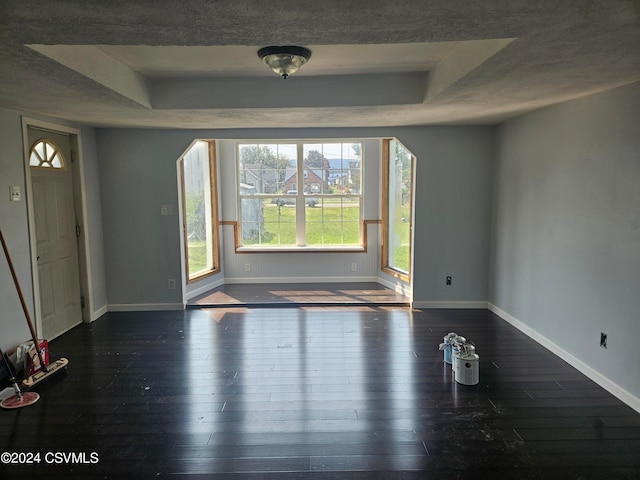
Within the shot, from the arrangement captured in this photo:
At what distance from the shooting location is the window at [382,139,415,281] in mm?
5984

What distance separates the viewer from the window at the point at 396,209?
19.6 ft

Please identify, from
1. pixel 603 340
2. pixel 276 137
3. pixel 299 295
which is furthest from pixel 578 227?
pixel 299 295

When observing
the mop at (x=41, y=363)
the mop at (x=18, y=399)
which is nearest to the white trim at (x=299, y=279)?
the mop at (x=41, y=363)

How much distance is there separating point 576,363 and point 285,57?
3296 millimetres

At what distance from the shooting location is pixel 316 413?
286 centimetres

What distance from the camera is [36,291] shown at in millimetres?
3928

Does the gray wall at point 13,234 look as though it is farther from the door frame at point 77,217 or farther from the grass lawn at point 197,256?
the grass lawn at point 197,256

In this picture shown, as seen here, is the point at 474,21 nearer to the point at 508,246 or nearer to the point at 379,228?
the point at 508,246

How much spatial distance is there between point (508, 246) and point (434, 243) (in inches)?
32.8

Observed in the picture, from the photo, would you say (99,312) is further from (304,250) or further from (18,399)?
(304,250)

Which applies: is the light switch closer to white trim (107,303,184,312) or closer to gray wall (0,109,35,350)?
gray wall (0,109,35,350)

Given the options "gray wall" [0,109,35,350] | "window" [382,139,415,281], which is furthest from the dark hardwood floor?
"window" [382,139,415,281]

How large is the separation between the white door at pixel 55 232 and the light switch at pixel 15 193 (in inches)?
10.5

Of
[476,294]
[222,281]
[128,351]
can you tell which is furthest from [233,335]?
[476,294]
